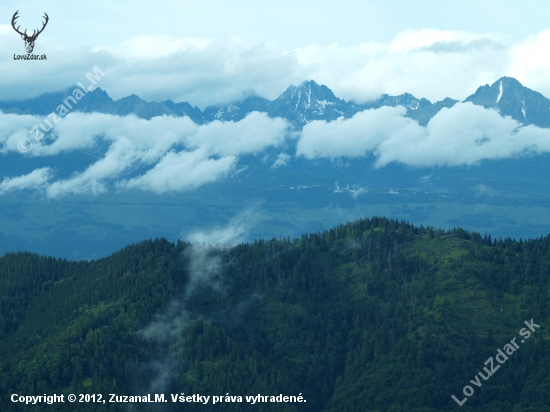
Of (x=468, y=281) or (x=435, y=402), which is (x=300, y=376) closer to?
(x=435, y=402)

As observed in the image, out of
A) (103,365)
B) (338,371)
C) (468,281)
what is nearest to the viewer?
(103,365)

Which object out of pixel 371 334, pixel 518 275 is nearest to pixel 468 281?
pixel 518 275

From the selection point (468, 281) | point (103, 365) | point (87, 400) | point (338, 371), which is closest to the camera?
point (87, 400)

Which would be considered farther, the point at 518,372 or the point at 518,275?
the point at 518,275

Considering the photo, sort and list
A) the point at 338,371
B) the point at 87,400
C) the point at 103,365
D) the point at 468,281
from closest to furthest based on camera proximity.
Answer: the point at 87,400 < the point at 103,365 < the point at 338,371 < the point at 468,281

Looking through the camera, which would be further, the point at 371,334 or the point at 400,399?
the point at 371,334

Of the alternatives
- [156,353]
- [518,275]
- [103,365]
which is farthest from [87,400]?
[518,275]

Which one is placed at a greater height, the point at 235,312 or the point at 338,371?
the point at 235,312

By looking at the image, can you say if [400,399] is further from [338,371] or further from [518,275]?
[518,275]

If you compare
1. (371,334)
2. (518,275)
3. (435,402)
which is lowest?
(435,402)
